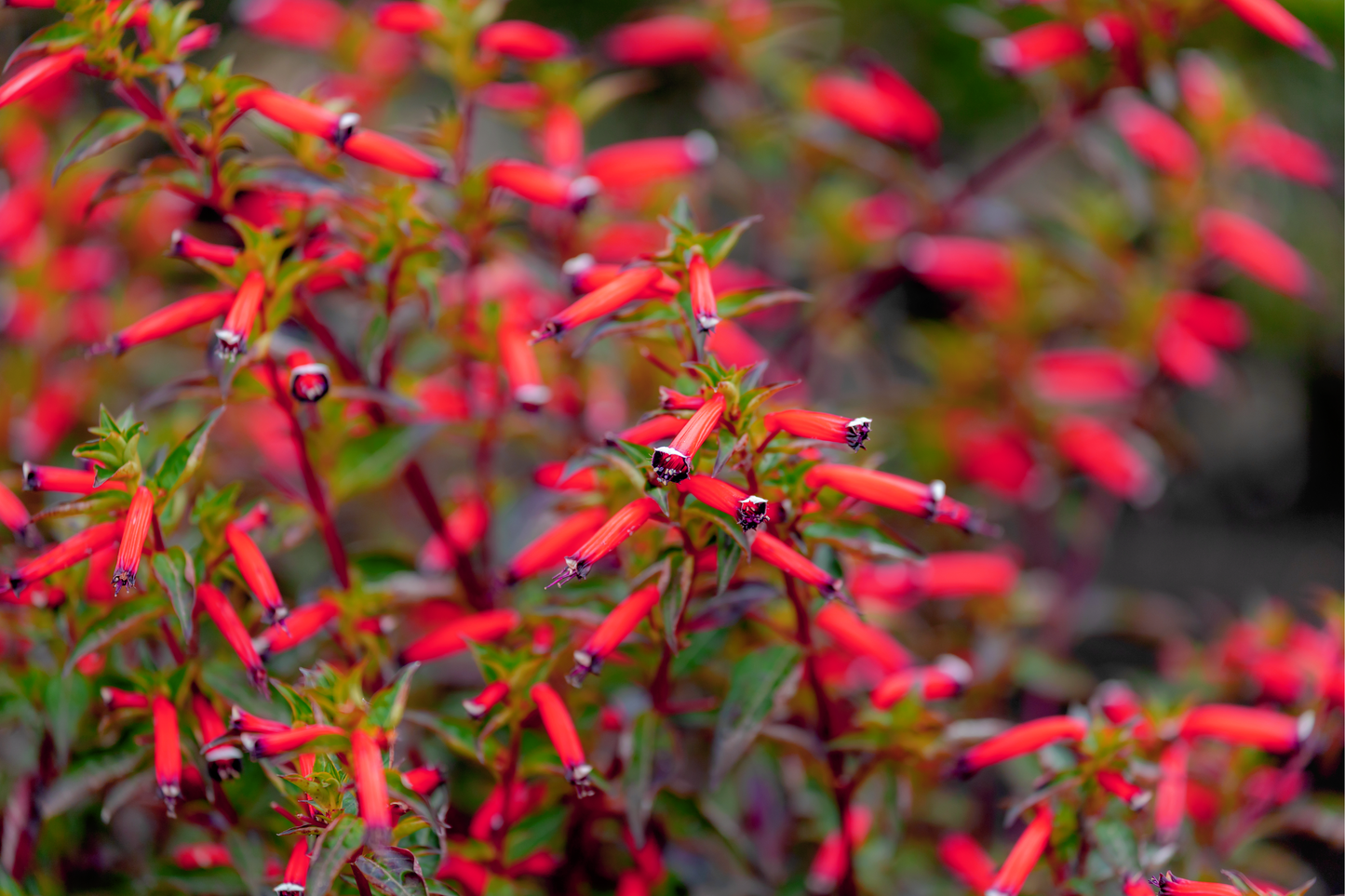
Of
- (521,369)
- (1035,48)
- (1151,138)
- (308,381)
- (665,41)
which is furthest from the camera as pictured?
(665,41)

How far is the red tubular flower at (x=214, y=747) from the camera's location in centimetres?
123

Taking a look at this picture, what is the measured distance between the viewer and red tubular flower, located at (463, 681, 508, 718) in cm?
130

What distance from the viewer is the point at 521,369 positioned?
162 centimetres

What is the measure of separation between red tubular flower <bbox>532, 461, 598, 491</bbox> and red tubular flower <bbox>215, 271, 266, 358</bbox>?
0.40 metres

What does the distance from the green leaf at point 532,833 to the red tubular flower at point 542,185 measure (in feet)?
2.79

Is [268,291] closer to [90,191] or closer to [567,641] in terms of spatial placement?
[567,641]

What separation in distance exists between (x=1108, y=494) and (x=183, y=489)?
2151mm

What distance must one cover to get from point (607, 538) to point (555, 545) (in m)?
0.33

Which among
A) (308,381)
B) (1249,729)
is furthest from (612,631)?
(1249,729)

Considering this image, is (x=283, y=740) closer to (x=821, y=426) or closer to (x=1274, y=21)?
(x=821, y=426)

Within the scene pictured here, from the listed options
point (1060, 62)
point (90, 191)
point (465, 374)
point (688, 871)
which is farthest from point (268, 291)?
point (1060, 62)

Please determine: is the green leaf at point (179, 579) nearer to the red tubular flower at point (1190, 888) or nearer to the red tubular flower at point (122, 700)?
the red tubular flower at point (122, 700)

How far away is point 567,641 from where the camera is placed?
1424 mm

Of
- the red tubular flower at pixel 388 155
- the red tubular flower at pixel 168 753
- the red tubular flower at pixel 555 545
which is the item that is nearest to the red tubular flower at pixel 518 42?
the red tubular flower at pixel 388 155
